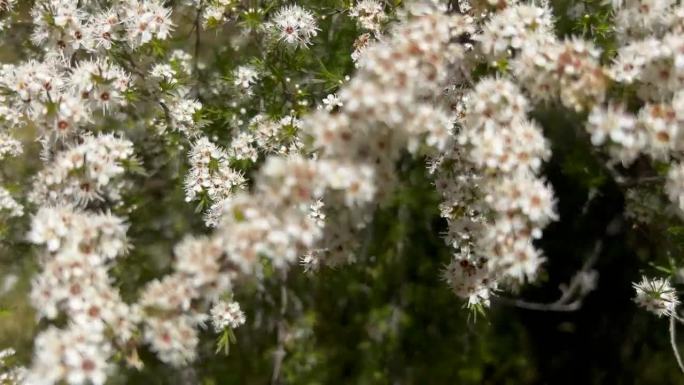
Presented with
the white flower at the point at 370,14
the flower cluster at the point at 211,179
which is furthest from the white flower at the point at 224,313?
the white flower at the point at 370,14

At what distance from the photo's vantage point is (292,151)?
13.5 ft

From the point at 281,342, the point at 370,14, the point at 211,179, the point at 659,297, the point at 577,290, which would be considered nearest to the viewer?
the point at 659,297

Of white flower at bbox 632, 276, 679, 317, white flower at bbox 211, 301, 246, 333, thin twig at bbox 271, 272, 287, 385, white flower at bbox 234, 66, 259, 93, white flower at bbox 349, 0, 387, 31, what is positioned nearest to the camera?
white flower at bbox 632, 276, 679, 317

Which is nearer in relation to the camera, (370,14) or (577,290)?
(370,14)

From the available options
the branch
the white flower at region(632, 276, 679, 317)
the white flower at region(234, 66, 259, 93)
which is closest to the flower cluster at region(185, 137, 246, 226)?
the white flower at region(234, 66, 259, 93)

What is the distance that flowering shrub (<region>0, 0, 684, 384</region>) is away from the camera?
2432 mm

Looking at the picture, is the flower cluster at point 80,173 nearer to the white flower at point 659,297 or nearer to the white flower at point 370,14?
the white flower at point 370,14

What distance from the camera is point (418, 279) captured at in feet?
19.4

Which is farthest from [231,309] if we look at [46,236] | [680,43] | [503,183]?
[680,43]

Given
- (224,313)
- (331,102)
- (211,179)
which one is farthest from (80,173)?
(331,102)

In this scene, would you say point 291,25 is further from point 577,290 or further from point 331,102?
point 577,290

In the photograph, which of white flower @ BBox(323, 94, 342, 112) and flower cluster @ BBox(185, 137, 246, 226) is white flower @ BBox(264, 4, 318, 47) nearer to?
white flower @ BBox(323, 94, 342, 112)

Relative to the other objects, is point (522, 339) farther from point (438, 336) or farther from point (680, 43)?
point (680, 43)

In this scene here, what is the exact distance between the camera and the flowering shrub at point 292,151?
2.43 meters
